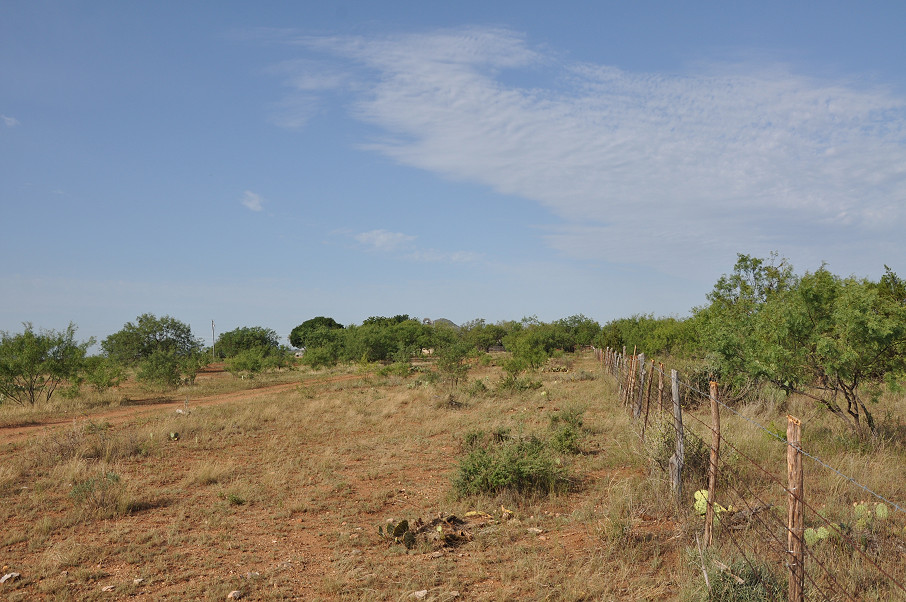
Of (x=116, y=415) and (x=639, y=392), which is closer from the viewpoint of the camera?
(x=639, y=392)

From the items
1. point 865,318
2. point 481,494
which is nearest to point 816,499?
point 865,318

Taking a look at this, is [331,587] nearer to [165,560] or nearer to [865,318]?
[165,560]

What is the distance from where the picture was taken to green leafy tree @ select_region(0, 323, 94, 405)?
19.6m

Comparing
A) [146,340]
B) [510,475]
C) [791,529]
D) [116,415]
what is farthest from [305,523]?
[146,340]

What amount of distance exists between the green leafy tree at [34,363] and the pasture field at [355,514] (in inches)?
241

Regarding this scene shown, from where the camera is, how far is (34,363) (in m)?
20.0

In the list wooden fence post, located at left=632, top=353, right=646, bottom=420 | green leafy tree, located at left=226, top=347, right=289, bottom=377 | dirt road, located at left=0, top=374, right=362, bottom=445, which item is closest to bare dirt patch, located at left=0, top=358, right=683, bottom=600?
dirt road, located at left=0, top=374, right=362, bottom=445

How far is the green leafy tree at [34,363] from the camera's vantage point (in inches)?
771

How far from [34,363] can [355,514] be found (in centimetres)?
1749

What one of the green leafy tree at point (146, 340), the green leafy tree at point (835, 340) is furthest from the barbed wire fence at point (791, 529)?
the green leafy tree at point (146, 340)

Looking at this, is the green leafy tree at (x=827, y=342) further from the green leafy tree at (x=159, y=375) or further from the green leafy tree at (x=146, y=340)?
the green leafy tree at (x=146, y=340)

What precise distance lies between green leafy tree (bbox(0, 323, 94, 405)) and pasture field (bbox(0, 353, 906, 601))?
20.1ft

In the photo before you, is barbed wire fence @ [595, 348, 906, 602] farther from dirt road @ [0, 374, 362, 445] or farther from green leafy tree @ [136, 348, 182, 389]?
green leafy tree @ [136, 348, 182, 389]

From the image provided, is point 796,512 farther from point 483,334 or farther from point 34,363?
point 483,334
